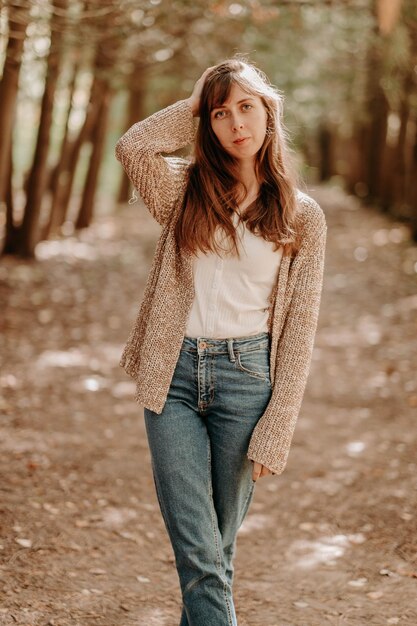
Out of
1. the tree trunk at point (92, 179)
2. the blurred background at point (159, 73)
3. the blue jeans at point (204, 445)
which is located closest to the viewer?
the blue jeans at point (204, 445)

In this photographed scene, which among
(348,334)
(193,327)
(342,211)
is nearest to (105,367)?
(348,334)

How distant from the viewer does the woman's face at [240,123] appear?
10.1 ft

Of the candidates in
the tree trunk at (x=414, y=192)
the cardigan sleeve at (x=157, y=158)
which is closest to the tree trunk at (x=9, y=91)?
the cardigan sleeve at (x=157, y=158)

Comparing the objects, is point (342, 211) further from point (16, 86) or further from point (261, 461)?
point (261, 461)

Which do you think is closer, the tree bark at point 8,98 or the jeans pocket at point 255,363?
the jeans pocket at point 255,363

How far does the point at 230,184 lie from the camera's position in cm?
320

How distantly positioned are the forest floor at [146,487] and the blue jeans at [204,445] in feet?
3.94

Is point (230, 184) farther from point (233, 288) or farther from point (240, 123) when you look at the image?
point (233, 288)

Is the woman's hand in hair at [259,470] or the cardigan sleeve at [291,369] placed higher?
the cardigan sleeve at [291,369]

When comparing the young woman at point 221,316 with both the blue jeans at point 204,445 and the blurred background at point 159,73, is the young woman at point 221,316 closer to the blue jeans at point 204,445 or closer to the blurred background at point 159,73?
the blue jeans at point 204,445

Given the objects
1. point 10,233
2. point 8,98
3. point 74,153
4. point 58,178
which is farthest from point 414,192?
point 8,98

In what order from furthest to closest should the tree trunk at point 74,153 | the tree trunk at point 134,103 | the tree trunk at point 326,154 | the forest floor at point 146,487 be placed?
the tree trunk at point 326,154 → the tree trunk at point 74,153 → the tree trunk at point 134,103 → the forest floor at point 146,487

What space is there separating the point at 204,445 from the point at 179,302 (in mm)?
551

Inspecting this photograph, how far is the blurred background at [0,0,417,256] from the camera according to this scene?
9281 millimetres
